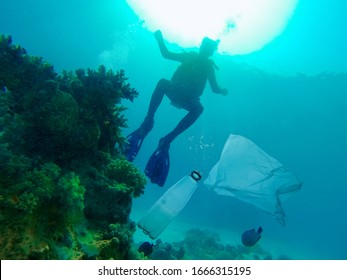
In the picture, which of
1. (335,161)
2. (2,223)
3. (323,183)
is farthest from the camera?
(323,183)

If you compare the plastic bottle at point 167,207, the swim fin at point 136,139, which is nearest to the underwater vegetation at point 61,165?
the plastic bottle at point 167,207

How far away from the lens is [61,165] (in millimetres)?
3410

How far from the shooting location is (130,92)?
14.2 feet

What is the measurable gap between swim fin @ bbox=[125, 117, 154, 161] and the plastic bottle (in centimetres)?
174

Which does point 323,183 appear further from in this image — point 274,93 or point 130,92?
point 130,92

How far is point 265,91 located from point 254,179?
46.7 metres

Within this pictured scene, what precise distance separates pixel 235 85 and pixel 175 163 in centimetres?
5161

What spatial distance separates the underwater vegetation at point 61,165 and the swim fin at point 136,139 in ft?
8.21

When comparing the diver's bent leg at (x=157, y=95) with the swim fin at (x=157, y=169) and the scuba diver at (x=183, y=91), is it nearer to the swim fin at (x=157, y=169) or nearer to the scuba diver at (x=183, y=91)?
the scuba diver at (x=183, y=91)

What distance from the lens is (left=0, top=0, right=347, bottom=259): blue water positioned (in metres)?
34.3

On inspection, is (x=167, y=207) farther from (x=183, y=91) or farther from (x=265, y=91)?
(x=265, y=91)

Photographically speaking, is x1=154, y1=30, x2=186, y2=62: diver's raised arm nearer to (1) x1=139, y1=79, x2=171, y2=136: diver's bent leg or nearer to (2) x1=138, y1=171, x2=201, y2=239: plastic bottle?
(1) x1=139, y1=79, x2=171, y2=136: diver's bent leg

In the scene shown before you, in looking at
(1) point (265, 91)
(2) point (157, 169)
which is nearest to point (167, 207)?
(2) point (157, 169)

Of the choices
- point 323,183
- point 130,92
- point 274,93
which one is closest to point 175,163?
point 323,183
